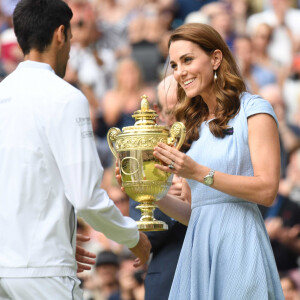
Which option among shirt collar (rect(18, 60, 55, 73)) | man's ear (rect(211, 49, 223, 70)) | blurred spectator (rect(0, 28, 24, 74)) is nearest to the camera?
shirt collar (rect(18, 60, 55, 73))

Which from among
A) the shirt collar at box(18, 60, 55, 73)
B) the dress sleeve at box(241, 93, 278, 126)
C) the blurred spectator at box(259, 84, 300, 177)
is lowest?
the blurred spectator at box(259, 84, 300, 177)

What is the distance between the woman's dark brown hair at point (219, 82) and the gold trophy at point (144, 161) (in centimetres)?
19

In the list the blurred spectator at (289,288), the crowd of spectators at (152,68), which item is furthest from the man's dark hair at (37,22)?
the blurred spectator at (289,288)

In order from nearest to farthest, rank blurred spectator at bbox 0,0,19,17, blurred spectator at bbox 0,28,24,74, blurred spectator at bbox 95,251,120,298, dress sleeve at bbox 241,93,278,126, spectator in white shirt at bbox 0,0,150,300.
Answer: spectator in white shirt at bbox 0,0,150,300, dress sleeve at bbox 241,93,278,126, blurred spectator at bbox 95,251,120,298, blurred spectator at bbox 0,28,24,74, blurred spectator at bbox 0,0,19,17

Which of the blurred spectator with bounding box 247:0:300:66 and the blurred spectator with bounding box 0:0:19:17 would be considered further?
the blurred spectator with bounding box 0:0:19:17

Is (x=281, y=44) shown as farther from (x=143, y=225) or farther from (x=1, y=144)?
(x=1, y=144)

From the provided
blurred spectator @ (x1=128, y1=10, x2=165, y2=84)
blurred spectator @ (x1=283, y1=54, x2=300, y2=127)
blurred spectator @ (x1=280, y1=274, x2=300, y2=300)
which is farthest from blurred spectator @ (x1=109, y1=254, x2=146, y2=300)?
blurred spectator @ (x1=283, y1=54, x2=300, y2=127)

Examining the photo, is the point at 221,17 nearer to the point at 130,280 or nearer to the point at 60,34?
the point at 130,280

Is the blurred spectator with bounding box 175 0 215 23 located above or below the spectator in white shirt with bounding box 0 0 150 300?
above

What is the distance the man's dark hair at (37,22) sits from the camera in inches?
117

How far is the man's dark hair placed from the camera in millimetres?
2979

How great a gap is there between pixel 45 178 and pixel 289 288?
175 inches

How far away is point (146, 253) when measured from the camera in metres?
3.58

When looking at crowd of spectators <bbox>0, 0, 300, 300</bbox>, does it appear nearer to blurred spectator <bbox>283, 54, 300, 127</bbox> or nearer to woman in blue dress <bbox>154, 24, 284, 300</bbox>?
blurred spectator <bbox>283, 54, 300, 127</bbox>
